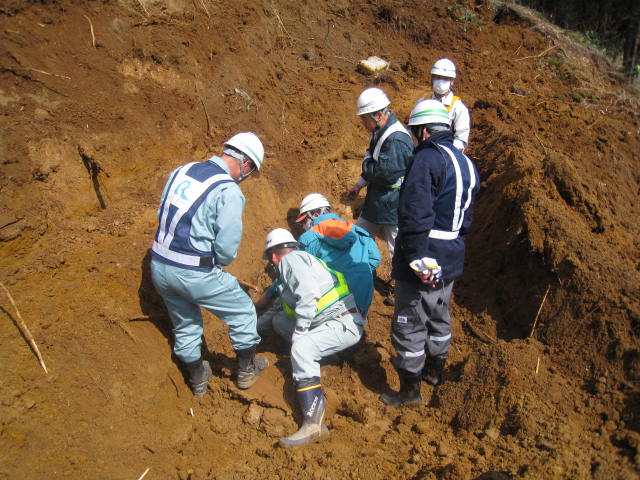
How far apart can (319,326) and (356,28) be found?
6.91 meters

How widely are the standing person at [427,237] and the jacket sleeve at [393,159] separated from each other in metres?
0.83

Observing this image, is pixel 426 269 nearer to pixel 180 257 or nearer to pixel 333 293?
pixel 333 293

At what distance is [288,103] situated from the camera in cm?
659

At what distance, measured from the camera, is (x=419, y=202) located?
10.9 feet

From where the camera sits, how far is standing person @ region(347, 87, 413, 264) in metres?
4.50

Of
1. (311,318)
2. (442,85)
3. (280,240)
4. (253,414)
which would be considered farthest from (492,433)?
(442,85)

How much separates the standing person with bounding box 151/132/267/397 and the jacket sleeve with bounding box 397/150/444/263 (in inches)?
48.3

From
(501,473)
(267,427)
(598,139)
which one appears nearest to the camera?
(501,473)

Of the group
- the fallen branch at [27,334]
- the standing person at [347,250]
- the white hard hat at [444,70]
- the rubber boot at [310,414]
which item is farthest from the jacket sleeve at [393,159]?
the fallen branch at [27,334]

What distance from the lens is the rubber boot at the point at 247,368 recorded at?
4.00 meters

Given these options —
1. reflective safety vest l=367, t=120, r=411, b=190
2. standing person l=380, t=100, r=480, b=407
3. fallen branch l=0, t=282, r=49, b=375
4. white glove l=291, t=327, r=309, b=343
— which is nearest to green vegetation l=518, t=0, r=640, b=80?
reflective safety vest l=367, t=120, r=411, b=190

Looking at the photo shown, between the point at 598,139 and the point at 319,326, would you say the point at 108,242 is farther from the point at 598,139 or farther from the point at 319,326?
the point at 598,139

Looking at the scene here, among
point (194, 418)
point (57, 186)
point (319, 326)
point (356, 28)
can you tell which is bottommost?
point (194, 418)

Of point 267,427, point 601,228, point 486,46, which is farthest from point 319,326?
point 486,46
